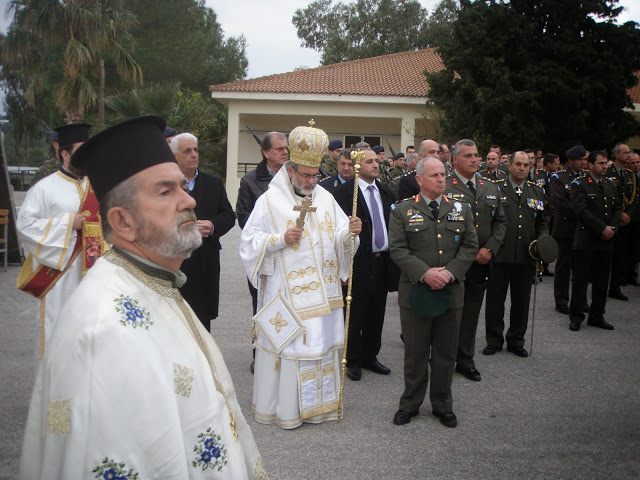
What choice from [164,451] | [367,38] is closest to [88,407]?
[164,451]

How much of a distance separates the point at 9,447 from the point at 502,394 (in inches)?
159

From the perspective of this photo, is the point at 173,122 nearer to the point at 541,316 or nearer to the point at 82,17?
the point at 82,17

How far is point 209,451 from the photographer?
1771 mm

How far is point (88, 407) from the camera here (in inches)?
61.1

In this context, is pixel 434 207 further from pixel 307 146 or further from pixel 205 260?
pixel 205 260

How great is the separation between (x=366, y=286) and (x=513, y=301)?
6.79 ft

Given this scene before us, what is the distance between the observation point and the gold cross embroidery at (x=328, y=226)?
4.84 metres

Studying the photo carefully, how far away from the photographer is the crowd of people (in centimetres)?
161

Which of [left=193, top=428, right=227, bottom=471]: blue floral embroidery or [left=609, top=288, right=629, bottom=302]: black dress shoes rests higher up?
[left=193, top=428, right=227, bottom=471]: blue floral embroidery

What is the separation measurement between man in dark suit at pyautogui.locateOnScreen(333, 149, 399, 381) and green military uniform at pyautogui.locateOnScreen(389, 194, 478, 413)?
0.97 meters

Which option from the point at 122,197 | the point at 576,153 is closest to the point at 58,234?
the point at 122,197

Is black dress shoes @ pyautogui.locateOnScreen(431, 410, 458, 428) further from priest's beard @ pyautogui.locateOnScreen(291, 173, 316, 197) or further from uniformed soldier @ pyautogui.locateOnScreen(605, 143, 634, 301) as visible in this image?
uniformed soldier @ pyautogui.locateOnScreen(605, 143, 634, 301)

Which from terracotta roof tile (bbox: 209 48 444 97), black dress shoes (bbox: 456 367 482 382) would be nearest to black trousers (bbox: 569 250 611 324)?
black dress shoes (bbox: 456 367 482 382)

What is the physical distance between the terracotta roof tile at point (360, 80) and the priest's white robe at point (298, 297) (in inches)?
828
